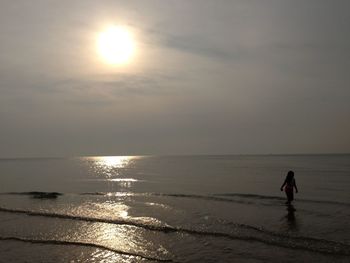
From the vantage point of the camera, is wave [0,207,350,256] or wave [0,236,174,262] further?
wave [0,207,350,256]

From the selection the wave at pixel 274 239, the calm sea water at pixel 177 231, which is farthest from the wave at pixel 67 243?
the wave at pixel 274 239

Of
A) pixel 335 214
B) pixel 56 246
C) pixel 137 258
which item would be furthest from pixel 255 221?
pixel 56 246

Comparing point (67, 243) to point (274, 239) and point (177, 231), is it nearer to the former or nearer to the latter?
point (177, 231)

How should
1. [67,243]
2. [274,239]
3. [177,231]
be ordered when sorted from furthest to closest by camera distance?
[177,231], [274,239], [67,243]

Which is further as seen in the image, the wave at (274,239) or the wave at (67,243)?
the wave at (274,239)

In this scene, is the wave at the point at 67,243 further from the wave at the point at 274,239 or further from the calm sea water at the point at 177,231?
the wave at the point at 274,239

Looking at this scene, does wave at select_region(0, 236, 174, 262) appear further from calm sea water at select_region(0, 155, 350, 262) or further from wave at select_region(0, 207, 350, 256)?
wave at select_region(0, 207, 350, 256)

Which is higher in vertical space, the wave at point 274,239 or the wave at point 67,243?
the wave at point 67,243

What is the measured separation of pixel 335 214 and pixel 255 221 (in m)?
5.68

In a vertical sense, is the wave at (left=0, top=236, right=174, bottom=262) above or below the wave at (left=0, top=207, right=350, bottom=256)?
above

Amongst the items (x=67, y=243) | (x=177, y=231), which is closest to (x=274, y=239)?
(x=177, y=231)

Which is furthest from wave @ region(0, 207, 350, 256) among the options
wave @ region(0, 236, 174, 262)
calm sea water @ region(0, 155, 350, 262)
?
wave @ region(0, 236, 174, 262)

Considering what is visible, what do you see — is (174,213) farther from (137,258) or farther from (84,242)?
(137,258)

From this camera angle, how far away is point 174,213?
2386 cm
